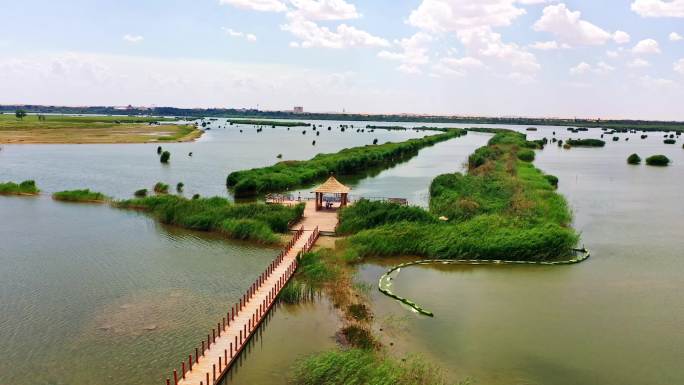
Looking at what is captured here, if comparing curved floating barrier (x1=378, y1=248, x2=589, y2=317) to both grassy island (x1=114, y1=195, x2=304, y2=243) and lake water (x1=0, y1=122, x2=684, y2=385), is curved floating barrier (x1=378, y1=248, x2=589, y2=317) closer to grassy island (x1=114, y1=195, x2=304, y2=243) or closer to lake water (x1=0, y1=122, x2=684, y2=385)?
lake water (x1=0, y1=122, x2=684, y2=385)

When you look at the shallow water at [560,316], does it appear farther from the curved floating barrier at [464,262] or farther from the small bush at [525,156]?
the small bush at [525,156]

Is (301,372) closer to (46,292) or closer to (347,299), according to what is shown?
(347,299)

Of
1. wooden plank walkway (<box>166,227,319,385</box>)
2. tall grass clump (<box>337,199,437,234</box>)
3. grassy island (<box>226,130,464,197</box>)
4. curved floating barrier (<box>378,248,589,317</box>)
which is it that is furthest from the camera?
grassy island (<box>226,130,464,197</box>)

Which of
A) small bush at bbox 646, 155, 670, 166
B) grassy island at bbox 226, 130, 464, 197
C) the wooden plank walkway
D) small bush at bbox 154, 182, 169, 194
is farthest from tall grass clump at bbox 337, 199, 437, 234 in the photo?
small bush at bbox 646, 155, 670, 166

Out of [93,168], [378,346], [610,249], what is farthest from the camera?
[93,168]

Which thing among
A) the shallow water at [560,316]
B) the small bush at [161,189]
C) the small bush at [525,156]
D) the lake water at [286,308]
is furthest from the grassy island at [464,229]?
the small bush at [525,156]

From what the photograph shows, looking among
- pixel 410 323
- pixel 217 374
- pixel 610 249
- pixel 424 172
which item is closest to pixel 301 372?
pixel 217 374
